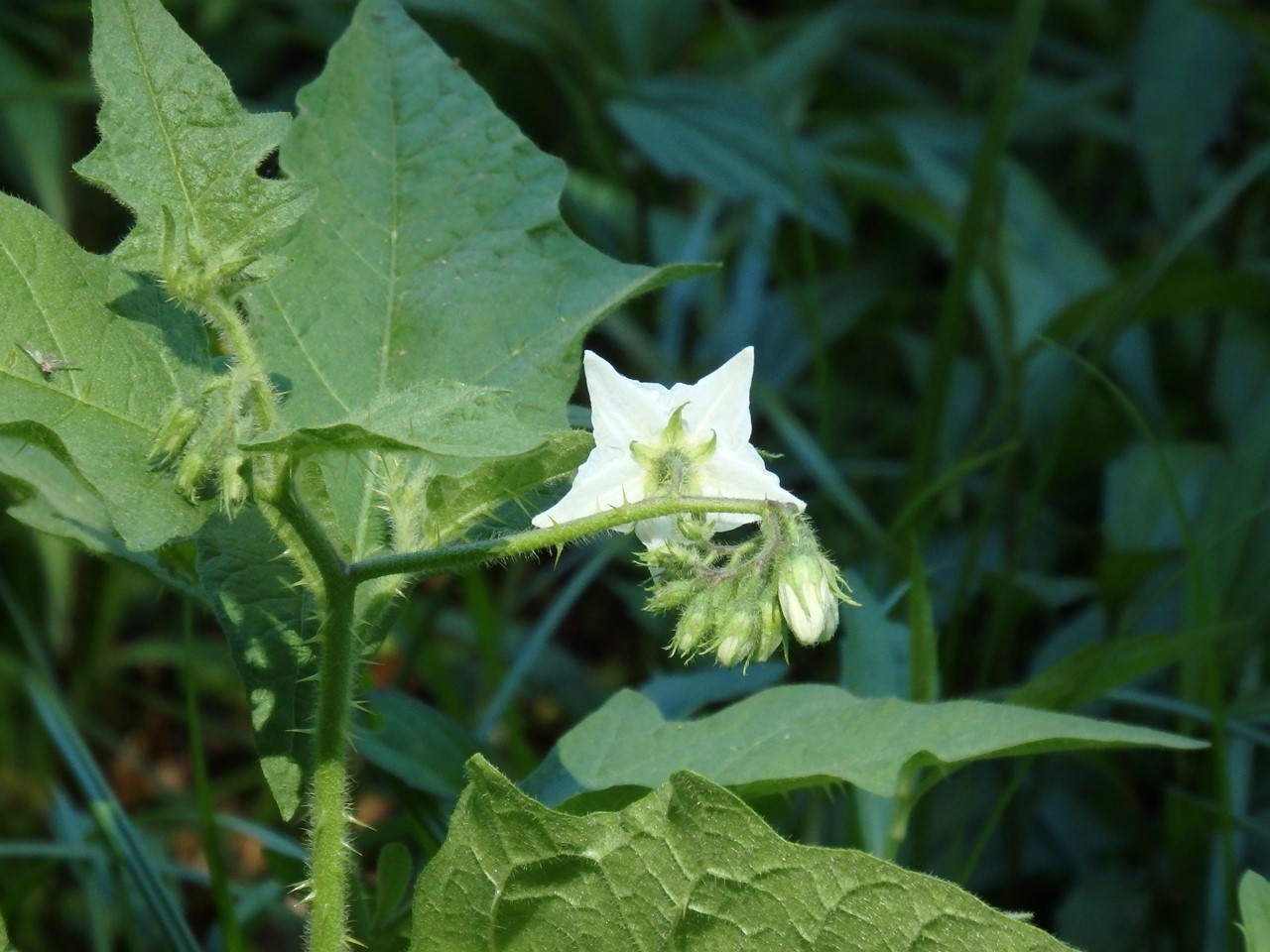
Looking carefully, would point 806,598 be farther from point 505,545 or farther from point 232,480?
point 232,480

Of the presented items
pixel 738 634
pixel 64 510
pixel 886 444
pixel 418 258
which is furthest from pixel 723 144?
pixel 738 634

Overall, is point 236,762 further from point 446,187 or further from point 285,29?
point 446,187

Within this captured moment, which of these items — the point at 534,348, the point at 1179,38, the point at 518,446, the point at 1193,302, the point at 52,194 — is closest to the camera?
the point at 518,446

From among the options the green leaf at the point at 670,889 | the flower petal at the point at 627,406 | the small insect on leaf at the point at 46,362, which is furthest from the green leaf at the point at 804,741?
the small insect on leaf at the point at 46,362

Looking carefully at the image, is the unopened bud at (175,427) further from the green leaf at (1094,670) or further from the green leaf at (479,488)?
the green leaf at (1094,670)

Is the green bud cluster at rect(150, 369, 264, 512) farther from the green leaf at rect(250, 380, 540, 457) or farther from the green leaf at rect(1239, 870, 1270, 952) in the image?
the green leaf at rect(1239, 870, 1270, 952)

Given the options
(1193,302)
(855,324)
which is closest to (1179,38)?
(1193,302)

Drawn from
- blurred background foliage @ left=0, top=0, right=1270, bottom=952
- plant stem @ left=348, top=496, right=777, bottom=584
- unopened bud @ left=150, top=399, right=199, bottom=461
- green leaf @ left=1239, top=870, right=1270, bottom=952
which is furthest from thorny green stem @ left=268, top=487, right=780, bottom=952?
green leaf @ left=1239, top=870, right=1270, bottom=952
